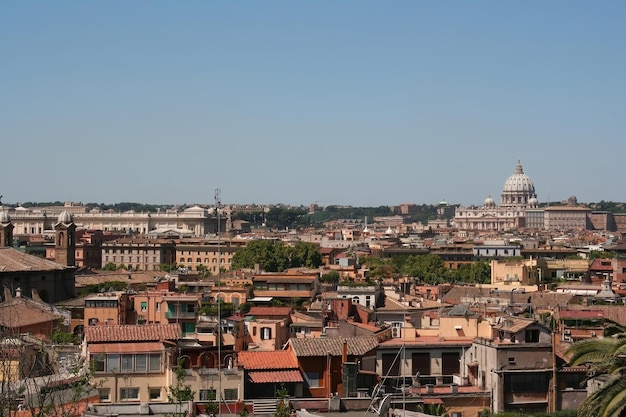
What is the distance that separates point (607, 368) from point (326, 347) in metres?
8.64

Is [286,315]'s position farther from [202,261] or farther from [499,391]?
[202,261]

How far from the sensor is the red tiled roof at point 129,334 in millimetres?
20703

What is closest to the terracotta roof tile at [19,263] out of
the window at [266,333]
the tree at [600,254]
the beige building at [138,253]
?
the window at [266,333]

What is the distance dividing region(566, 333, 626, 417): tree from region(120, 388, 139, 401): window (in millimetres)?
7675

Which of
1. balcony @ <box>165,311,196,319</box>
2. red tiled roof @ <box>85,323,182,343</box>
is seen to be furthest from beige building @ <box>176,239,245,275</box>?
red tiled roof @ <box>85,323,182,343</box>

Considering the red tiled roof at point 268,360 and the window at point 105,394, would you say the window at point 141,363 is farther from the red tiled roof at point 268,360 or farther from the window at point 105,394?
the red tiled roof at point 268,360

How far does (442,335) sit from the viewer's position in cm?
2714

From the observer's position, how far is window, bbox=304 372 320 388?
70.1 ft

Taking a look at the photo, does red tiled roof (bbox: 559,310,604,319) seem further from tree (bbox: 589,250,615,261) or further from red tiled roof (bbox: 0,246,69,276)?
tree (bbox: 589,250,615,261)

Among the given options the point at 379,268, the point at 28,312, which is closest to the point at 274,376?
the point at 28,312

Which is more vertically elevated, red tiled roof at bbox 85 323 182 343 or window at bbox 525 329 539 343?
red tiled roof at bbox 85 323 182 343

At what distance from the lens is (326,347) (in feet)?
72.4

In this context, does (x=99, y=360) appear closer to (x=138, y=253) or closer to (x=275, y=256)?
(x=275, y=256)

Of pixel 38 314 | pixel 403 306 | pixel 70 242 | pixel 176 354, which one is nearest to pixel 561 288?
pixel 403 306
